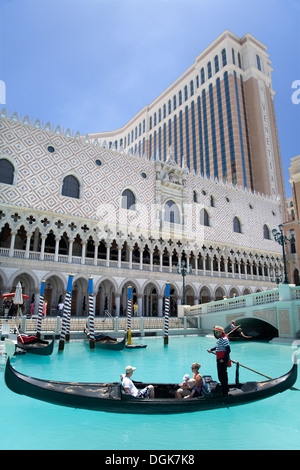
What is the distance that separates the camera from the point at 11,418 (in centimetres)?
464

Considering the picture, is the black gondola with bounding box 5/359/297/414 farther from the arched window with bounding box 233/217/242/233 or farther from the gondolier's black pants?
the arched window with bounding box 233/217/242/233

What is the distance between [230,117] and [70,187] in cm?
3348

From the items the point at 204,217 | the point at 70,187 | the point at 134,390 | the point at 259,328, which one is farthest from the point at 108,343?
the point at 204,217

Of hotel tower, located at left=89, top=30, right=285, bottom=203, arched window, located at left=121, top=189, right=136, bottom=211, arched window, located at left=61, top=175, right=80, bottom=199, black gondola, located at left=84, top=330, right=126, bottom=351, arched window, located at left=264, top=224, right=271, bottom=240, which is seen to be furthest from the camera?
hotel tower, located at left=89, top=30, right=285, bottom=203

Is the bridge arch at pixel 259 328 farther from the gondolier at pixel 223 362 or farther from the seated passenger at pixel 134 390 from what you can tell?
the seated passenger at pixel 134 390

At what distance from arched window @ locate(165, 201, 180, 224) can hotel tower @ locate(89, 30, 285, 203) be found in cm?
1718

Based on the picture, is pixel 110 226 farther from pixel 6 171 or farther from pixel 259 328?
pixel 259 328

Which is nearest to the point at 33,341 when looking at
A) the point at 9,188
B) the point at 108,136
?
the point at 9,188

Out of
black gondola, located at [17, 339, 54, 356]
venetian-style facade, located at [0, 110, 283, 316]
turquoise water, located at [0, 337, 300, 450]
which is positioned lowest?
turquoise water, located at [0, 337, 300, 450]

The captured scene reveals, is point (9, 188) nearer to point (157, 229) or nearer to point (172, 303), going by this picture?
point (157, 229)

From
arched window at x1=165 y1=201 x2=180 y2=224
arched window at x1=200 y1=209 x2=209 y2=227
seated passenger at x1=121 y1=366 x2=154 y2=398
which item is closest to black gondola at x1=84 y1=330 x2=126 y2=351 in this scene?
seated passenger at x1=121 y1=366 x2=154 y2=398

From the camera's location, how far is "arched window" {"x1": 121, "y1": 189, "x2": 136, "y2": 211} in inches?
902

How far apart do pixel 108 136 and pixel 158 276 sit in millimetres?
55498
